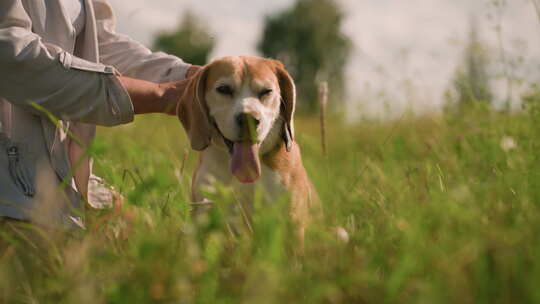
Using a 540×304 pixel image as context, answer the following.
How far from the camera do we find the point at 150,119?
1012 cm

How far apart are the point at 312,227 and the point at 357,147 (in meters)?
5.50

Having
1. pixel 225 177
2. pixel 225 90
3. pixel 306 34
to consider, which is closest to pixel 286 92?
pixel 225 90

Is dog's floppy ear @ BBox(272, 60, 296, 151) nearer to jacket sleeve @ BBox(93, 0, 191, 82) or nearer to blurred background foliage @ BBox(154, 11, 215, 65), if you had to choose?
jacket sleeve @ BBox(93, 0, 191, 82)

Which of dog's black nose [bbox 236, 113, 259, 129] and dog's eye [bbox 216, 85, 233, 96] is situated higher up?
dog's eye [bbox 216, 85, 233, 96]

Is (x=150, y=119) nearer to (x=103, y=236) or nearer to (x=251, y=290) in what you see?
(x=103, y=236)

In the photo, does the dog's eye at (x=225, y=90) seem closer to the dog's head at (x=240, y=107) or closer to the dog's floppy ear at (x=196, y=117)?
the dog's head at (x=240, y=107)

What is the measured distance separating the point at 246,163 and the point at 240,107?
12.6 inches

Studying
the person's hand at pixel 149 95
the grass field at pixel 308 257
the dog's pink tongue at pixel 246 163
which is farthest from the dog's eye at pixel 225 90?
the grass field at pixel 308 257

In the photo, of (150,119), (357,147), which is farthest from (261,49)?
(357,147)

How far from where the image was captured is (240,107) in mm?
2926

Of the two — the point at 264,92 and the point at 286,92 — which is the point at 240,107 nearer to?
the point at 264,92

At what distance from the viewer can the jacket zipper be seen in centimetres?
257

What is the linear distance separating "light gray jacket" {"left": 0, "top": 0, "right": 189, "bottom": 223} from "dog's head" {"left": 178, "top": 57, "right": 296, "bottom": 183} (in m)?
0.44

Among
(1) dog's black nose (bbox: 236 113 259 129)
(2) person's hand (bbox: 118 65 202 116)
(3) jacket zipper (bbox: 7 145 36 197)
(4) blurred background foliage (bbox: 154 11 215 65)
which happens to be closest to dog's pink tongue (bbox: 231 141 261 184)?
(1) dog's black nose (bbox: 236 113 259 129)
